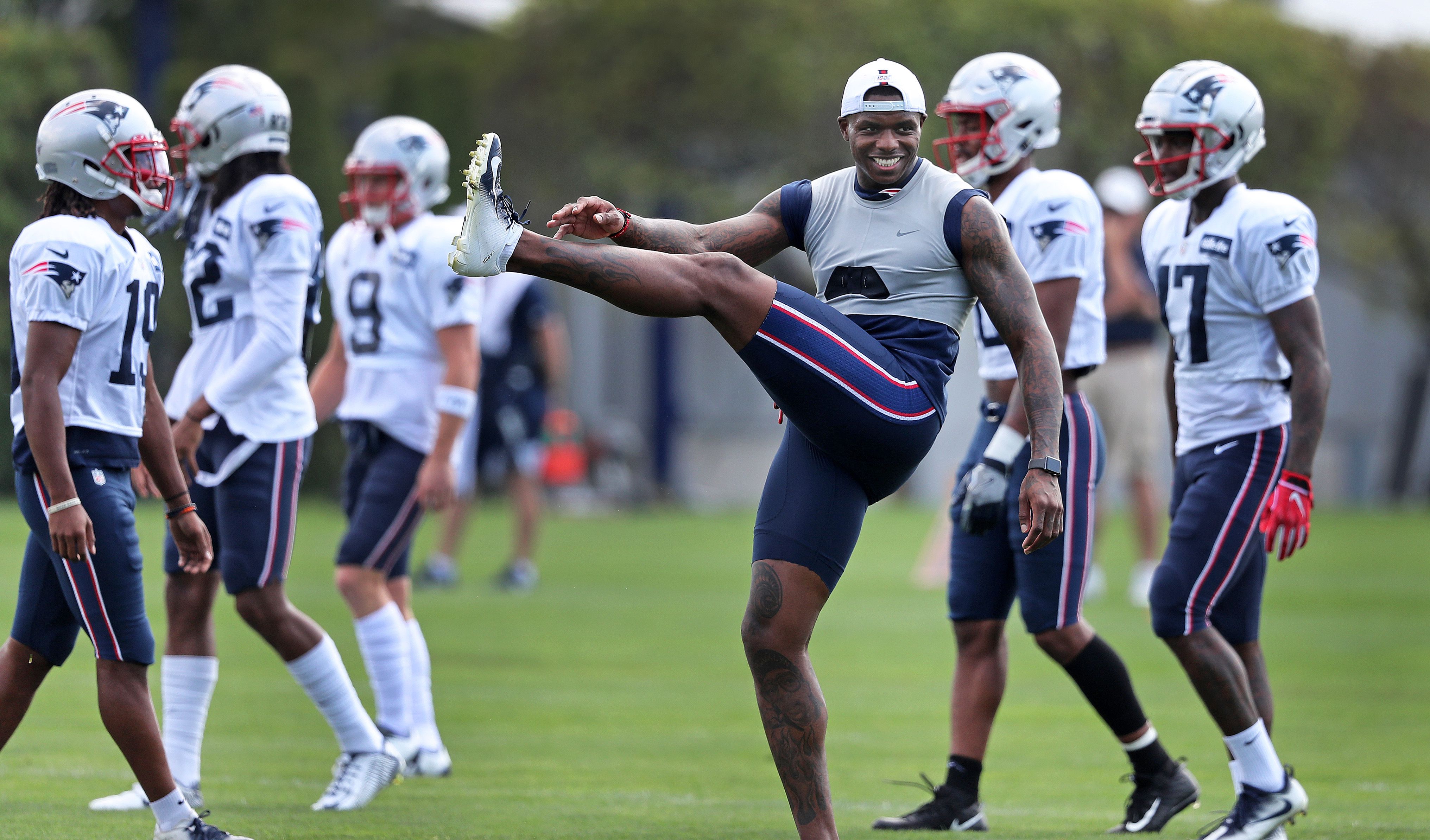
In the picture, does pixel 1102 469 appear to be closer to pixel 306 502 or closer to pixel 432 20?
pixel 306 502

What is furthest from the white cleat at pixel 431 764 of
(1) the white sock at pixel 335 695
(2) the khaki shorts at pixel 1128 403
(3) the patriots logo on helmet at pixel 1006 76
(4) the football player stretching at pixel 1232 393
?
(2) the khaki shorts at pixel 1128 403

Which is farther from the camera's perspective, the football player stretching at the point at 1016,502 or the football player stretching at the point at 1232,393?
the football player stretching at the point at 1016,502

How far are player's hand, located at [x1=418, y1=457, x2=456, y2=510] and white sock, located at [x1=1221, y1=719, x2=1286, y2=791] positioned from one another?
305 cm

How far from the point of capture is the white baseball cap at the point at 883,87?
15.0 ft

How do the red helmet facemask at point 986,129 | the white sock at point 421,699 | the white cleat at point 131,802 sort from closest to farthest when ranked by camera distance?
1. the white cleat at point 131,802
2. the red helmet facemask at point 986,129
3. the white sock at point 421,699

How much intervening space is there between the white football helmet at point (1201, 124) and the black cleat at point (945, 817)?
2.10m

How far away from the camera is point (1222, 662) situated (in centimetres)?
535

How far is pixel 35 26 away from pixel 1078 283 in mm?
17345

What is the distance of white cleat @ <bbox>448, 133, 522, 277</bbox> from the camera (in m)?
3.99

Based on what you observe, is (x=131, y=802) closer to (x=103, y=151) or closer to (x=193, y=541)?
(x=193, y=541)

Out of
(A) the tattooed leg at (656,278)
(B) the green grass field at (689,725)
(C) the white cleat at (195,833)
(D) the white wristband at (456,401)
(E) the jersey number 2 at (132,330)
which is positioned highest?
(A) the tattooed leg at (656,278)

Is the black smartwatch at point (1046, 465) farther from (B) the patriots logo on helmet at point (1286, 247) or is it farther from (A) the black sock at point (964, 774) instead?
(A) the black sock at point (964, 774)

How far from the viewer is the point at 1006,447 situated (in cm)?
550

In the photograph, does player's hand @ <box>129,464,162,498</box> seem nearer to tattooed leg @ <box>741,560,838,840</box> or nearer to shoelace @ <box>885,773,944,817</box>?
tattooed leg @ <box>741,560,838,840</box>
